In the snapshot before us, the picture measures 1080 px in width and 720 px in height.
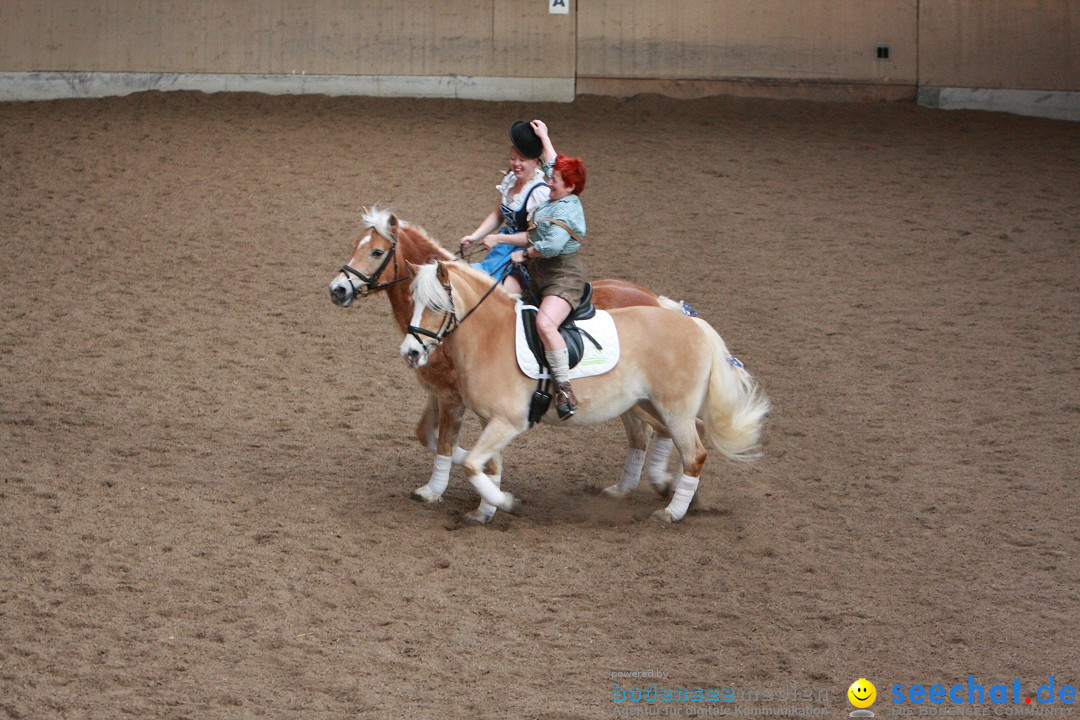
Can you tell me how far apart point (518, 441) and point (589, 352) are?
6.66 feet

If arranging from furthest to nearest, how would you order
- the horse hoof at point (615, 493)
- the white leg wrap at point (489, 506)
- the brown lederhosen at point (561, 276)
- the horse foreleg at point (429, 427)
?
the horse hoof at point (615, 493)
the horse foreleg at point (429, 427)
the white leg wrap at point (489, 506)
the brown lederhosen at point (561, 276)

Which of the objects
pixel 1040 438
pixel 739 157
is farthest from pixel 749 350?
pixel 739 157

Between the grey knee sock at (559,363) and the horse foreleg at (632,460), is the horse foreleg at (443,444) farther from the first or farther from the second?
the horse foreleg at (632,460)

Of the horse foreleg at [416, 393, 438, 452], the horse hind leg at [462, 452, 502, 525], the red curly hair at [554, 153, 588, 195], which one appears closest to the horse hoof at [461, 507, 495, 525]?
the horse hind leg at [462, 452, 502, 525]

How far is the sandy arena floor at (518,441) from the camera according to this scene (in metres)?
5.31

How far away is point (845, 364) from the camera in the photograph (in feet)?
31.2

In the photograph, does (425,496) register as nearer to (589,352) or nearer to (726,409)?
(589,352)

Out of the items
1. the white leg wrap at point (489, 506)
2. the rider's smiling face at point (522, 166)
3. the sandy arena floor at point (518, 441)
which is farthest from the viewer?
the rider's smiling face at point (522, 166)

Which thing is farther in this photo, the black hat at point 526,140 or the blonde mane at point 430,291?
the black hat at point 526,140

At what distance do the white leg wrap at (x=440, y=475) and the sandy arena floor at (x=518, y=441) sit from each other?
0.88ft

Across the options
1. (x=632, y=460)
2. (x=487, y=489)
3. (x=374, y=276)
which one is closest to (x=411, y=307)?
(x=374, y=276)

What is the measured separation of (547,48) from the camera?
51.7 feet

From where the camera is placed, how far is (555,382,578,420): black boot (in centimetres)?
647

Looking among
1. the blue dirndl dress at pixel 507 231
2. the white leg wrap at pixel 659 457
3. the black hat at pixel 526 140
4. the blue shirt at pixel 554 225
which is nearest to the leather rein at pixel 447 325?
the blue shirt at pixel 554 225
